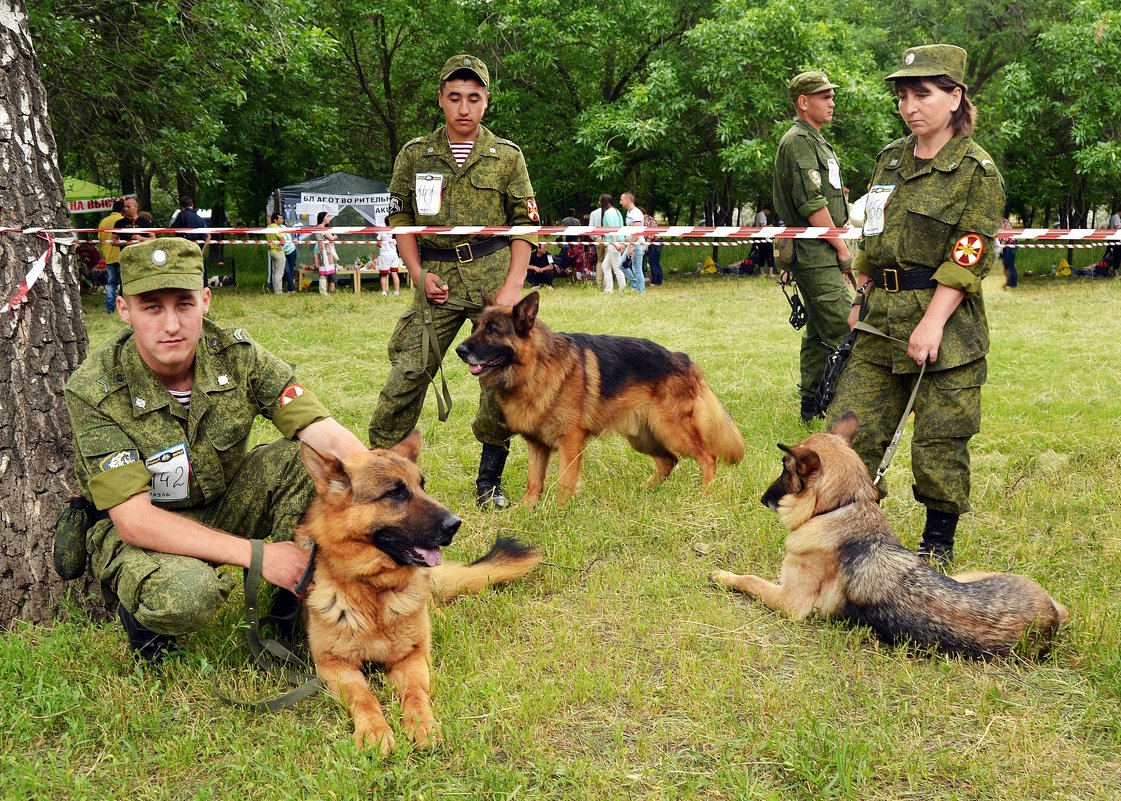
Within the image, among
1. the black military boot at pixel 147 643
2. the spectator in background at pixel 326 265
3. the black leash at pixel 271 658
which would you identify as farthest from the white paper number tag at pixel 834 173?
the spectator in background at pixel 326 265

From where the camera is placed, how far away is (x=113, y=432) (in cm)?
293

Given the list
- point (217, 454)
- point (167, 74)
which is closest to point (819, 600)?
point (217, 454)

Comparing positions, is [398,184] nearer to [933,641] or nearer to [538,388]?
[538,388]

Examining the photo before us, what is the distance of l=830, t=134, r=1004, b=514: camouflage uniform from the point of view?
3684mm

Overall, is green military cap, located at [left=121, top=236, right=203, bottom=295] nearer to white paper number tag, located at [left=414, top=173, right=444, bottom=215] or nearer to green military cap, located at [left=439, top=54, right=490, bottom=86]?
white paper number tag, located at [left=414, top=173, right=444, bottom=215]

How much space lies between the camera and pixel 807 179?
6.27 m

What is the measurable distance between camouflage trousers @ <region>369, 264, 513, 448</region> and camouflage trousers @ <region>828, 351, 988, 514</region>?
1.91 meters

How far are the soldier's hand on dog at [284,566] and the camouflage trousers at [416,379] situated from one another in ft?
6.94

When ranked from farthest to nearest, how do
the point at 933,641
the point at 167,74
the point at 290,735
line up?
the point at 167,74
the point at 933,641
the point at 290,735

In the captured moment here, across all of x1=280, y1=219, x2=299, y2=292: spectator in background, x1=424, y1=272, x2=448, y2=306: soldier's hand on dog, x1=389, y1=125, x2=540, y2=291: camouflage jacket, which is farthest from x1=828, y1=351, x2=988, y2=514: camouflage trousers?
x1=280, y1=219, x2=299, y2=292: spectator in background

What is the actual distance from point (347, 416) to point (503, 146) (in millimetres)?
2923

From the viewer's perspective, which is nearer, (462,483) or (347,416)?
(462,483)

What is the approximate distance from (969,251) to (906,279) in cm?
28

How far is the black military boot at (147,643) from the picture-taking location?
3.08 meters
